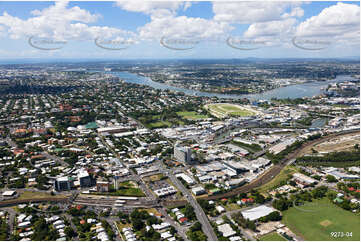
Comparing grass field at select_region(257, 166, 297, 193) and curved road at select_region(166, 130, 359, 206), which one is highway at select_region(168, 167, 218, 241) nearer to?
curved road at select_region(166, 130, 359, 206)

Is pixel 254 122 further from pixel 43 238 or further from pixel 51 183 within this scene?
pixel 43 238

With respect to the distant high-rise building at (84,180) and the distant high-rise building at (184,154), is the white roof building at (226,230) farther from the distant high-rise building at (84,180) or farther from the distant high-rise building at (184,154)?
the distant high-rise building at (84,180)

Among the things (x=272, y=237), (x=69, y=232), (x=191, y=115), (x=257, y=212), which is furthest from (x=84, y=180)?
(x=191, y=115)

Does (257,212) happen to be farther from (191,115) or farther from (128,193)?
(191,115)

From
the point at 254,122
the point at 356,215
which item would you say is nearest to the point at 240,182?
the point at 356,215

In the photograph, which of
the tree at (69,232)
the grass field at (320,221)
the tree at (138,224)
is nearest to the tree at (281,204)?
the grass field at (320,221)

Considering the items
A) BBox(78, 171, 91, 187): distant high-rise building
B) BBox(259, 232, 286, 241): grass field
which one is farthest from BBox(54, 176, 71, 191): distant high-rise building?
BBox(259, 232, 286, 241): grass field
